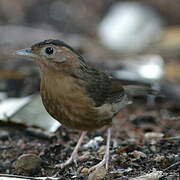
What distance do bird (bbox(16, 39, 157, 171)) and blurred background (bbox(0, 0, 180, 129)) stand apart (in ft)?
7.37

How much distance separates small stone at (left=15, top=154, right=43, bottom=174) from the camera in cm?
538

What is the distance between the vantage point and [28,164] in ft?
17.7

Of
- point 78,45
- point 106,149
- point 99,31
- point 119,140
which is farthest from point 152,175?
point 99,31

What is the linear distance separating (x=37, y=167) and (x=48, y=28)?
22.2 feet

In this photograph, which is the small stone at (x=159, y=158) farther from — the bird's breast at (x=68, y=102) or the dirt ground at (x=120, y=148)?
the bird's breast at (x=68, y=102)

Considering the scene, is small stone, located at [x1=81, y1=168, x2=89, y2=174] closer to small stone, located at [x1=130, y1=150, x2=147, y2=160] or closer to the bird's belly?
the bird's belly

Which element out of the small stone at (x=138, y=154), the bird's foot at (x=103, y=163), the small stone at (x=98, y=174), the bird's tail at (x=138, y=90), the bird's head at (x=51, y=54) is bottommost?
the small stone at (x=98, y=174)

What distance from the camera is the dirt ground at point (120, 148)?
5.23 m

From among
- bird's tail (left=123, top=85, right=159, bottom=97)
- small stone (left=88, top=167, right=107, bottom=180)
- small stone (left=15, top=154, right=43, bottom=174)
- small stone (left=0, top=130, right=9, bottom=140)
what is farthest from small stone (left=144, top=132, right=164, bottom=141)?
small stone (left=0, top=130, right=9, bottom=140)

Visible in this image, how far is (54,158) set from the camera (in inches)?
229

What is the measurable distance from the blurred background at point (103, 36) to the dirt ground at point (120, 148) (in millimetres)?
795

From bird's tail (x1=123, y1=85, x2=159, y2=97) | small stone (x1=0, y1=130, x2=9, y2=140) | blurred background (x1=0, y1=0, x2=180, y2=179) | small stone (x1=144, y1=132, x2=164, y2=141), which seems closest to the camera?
blurred background (x1=0, y1=0, x2=180, y2=179)

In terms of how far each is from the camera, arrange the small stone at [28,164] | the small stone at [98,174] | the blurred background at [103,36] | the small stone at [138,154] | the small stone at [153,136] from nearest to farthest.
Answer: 1. the small stone at [98,174]
2. the small stone at [28,164]
3. the small stone at [138,154]
4. the small stone at [153,136]
5. the blurred background at [103,36]

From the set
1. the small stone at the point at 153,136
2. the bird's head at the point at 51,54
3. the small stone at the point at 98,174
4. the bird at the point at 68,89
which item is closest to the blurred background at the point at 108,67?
the small stone at the point at 153,136
